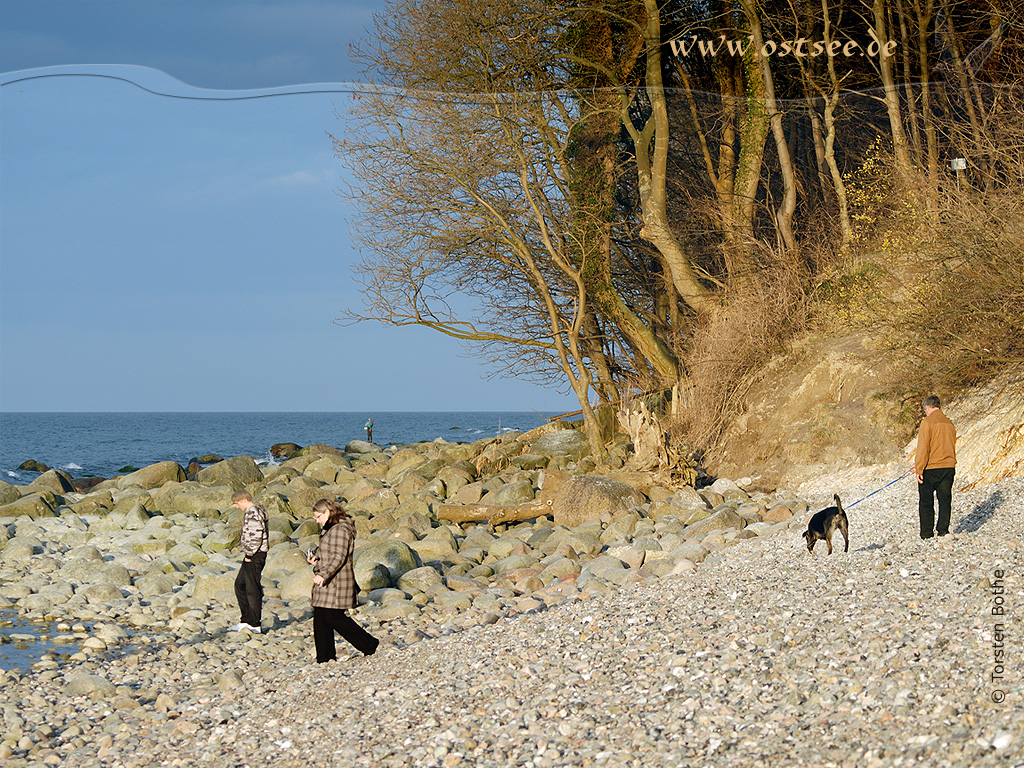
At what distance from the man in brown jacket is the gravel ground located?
240 mm

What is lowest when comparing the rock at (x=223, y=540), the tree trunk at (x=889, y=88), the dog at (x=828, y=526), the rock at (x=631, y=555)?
the rock at (x=223, y=540)

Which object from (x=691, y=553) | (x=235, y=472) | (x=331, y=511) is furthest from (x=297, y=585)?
(x=235, y=472)

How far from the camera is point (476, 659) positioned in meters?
7.15

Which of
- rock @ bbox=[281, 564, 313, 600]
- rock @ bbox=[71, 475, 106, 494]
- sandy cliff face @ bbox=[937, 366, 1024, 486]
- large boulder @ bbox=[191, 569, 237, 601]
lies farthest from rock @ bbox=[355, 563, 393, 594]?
rock @ bbox=[71, 475, 106, 494]

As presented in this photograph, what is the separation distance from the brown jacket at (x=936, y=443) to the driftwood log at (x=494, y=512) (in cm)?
808

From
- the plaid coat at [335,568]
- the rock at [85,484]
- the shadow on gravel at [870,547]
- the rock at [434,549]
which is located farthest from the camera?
the rock at [85,484]

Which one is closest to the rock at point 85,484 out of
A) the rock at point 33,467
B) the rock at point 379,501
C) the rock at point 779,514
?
the rock at point 379,501

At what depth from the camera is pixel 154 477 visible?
922 inches

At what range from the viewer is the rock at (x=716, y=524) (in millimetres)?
11789

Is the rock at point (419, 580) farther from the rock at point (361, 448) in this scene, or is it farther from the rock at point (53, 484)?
the rock at point (361, 448)

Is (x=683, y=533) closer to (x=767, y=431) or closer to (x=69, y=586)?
(x=767, y=431)

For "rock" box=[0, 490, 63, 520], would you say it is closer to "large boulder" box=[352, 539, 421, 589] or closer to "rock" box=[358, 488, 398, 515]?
"rock" box=[358, 488, 398, 515]

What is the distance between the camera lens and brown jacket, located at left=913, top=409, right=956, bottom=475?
8.22 m

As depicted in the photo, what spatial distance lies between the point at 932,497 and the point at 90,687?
26.4 ft
